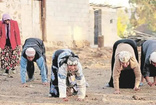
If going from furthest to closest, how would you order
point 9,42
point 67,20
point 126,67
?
1. point 67,20
2. point 9,42
3. point 126,67

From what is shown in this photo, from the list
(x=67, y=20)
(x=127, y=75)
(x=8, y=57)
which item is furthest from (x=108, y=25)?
(x=127, y=75)

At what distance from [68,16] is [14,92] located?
33.6ft

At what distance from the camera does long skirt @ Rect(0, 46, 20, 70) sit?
8461 millimetres

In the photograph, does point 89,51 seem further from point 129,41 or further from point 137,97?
point 137,97

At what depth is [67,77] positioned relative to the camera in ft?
17.9

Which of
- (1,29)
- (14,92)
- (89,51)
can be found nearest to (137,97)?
(14,92)

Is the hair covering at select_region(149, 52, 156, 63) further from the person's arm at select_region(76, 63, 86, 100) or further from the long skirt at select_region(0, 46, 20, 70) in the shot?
the long skirt at select_region(0, 46, 20, 70)

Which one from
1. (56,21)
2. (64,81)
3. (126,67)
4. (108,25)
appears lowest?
(64,81)

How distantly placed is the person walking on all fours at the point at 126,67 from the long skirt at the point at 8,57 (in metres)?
2.94

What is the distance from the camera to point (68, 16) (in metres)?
16.1

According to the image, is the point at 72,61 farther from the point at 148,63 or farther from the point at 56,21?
the point at 56,21

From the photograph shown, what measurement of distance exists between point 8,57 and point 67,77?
348 cm

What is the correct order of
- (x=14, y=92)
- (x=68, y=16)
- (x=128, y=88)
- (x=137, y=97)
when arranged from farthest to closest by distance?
(x=68, y=16), (x=128, y=88), (x=14, y=92), (x=137, y=97)

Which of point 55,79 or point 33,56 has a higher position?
point 33,56
